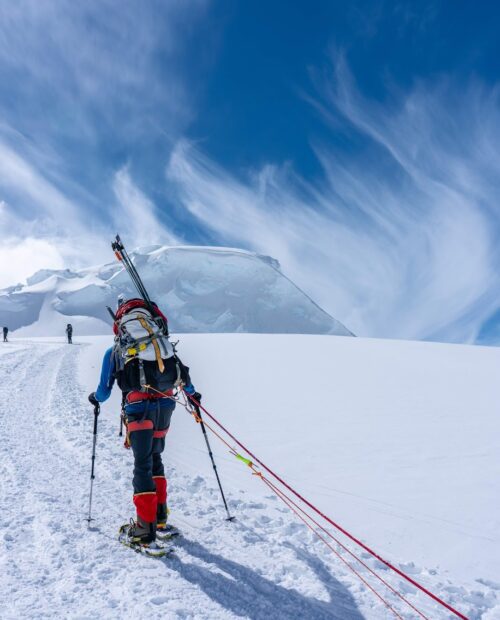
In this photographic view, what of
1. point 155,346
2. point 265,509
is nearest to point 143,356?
point 155,346

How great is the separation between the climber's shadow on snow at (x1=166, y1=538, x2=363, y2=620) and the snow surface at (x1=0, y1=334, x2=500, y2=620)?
16 mm

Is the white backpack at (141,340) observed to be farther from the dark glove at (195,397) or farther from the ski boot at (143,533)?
the ski boot at (143,533)

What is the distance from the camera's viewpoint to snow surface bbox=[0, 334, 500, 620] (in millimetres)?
3475

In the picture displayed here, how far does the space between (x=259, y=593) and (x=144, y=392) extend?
2151mm

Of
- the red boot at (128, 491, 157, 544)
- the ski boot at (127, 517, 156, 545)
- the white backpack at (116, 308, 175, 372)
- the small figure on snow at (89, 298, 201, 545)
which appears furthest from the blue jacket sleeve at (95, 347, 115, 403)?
the ski boot at (127, 517, 156, 545)

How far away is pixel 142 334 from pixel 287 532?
2844mm

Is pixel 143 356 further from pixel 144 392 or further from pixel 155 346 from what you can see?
pixel 144 392

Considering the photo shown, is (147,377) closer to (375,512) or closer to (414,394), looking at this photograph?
(375,512)

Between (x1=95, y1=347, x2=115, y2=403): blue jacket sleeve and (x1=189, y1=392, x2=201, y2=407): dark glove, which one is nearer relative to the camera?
(x1=95, y1=347, x2=115, y2=403): blue jacket sleeve

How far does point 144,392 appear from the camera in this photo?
173 inches

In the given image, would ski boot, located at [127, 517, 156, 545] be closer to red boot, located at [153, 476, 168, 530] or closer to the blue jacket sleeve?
red boot, located at [153, 476, 168, 530]

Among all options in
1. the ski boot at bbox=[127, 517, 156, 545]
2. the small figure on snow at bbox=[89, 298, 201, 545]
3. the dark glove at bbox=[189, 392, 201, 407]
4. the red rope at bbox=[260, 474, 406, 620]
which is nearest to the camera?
the red rope at bbox=[260, 474, 406, 620]

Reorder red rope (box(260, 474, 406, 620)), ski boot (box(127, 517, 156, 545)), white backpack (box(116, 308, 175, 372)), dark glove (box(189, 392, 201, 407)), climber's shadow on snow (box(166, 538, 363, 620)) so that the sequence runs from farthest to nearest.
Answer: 1. dark glove (box(189, 392, 201, 407))
2. white backpack (box(116, 308, 175, 372))
3. ski boot (box(127, 517, 156, 545))
4. red rope (box(260, 474, 406, 620))
5. climber's shadow on snow (box(166, 538, 363, 620))

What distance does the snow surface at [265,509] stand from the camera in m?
3.47
